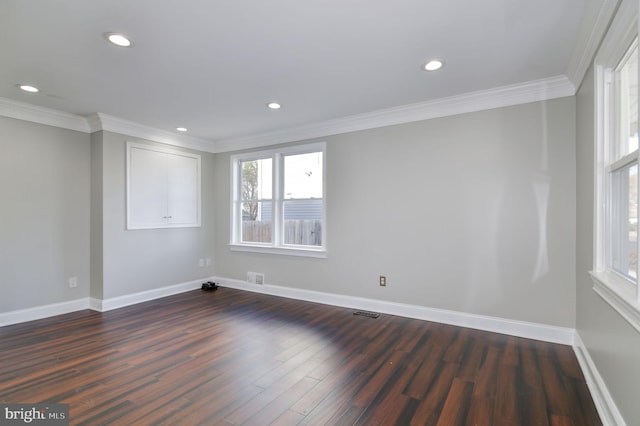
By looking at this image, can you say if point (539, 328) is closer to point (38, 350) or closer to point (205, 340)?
point (205, 340)

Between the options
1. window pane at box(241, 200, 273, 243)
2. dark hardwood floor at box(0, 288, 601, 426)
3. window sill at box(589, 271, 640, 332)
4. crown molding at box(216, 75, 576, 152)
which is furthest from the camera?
window pane at box(241, 200, 273, 243)

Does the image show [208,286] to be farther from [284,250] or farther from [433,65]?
[433,65]

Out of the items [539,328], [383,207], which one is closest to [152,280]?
[383,207]

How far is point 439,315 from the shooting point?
3.56 m

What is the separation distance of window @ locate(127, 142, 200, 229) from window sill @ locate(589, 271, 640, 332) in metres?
5.01

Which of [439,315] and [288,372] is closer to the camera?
[288,372]

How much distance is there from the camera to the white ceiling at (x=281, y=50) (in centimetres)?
197

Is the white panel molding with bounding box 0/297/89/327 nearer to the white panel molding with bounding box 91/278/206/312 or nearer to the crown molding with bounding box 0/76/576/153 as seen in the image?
the white panel molding with bounding box 91/278/206/312

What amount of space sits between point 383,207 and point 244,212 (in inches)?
101

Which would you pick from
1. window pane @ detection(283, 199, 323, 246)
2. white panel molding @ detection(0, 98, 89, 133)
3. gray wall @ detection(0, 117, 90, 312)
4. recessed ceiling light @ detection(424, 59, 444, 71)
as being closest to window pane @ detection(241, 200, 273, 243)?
window pane @ detection(283, 199, 323, 246)

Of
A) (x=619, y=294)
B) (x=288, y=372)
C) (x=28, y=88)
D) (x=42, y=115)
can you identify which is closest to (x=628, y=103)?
(x=619, y=294)

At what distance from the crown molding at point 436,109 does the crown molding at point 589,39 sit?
0.20m

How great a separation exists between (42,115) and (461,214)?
509 cm

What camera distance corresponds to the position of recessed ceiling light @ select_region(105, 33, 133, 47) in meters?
2.21
